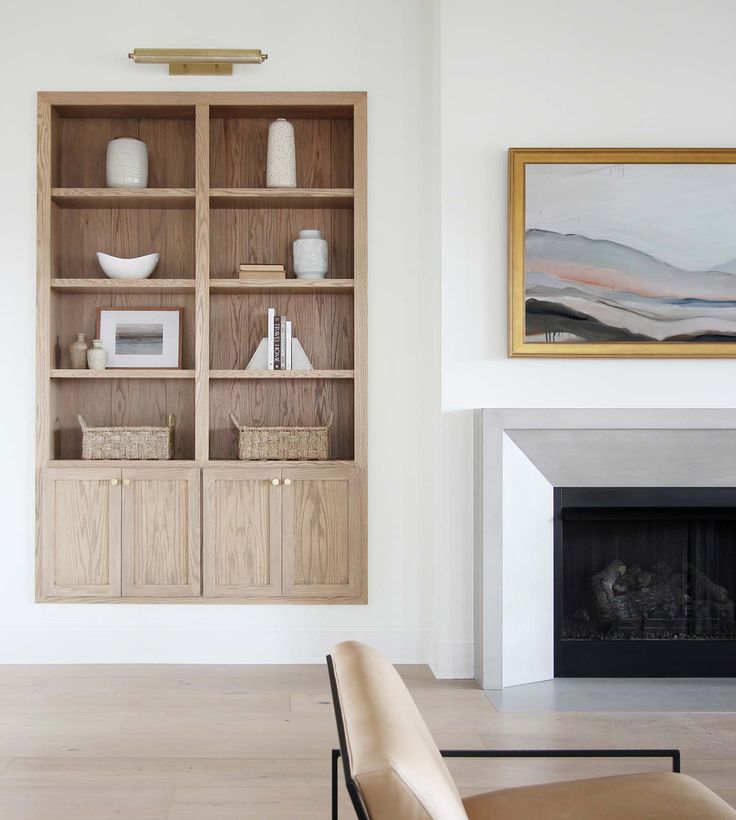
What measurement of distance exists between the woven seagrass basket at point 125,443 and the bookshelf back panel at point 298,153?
4.01 ft

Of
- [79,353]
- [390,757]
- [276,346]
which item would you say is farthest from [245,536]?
[390,757]

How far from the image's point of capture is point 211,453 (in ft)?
12.2

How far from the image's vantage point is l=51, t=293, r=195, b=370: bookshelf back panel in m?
3.70

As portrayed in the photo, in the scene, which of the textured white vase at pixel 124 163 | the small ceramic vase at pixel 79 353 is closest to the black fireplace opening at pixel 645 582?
the small ceramic vase at pixel 79 353

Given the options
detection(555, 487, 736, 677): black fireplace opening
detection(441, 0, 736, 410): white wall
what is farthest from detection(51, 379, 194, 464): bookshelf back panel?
detection(555, 487, 736, 677): black fireplace opening

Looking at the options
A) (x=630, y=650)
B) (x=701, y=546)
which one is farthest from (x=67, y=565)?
(x=701, y=546)

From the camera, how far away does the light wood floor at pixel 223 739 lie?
218cm

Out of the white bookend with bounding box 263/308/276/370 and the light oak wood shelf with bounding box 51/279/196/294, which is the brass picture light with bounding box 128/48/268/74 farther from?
the white bookend with bounding box 263/308/276/370

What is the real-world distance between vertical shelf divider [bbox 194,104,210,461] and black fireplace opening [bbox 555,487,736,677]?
1.55m

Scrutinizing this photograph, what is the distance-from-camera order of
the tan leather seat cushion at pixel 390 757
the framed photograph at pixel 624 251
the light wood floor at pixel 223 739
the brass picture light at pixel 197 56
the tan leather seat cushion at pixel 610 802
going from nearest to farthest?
the tan leather seat cushion at pixel 390 757 < the tan leather seat cushion at pixel 610 802 < the light wood floor at pixel 223 739 < the framed photograph at pixel 624 251 < the brass picture light at pixel 197 56

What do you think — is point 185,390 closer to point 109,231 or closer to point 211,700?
point 109,231

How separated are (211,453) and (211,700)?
1159mm

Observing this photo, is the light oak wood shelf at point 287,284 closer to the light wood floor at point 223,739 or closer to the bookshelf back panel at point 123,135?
the bookshelf back panel at point 123,135

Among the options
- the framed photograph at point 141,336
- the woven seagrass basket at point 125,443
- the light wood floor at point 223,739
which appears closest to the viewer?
the light wood floor at point 223,739
